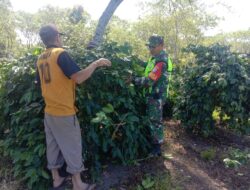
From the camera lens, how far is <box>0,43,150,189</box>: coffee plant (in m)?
4.19

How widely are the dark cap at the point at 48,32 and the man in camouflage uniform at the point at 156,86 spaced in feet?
4.53

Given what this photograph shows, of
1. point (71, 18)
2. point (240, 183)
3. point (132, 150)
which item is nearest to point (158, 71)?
point (132, 150)

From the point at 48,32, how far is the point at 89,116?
120 cm

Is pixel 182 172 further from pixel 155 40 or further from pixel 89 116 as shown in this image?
pixel 155 40

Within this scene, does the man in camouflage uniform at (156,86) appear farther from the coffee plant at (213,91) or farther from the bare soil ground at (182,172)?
the coffee plant at (213,91)

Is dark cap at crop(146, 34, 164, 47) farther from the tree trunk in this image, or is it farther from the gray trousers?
the gray trousers

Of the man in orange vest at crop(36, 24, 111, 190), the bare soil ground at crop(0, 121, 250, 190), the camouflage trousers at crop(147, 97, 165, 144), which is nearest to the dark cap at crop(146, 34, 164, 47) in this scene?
the camouflage trousers at crop(147, 97, 165, 144)

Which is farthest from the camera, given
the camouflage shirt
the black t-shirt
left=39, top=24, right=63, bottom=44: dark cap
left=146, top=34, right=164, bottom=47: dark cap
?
left=146, top=34, right=164, bottom=47: dark cap

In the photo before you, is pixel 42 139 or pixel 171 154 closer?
pixel 42 139

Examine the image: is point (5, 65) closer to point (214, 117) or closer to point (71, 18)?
point (71, 18)

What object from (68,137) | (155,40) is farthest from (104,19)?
(68,137)

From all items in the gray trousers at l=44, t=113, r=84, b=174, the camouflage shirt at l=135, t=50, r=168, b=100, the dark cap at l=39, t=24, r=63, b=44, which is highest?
the dark cap at l=39, t=24, r=63, b=44

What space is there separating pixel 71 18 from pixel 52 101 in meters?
4.29

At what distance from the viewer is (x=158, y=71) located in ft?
15.0
